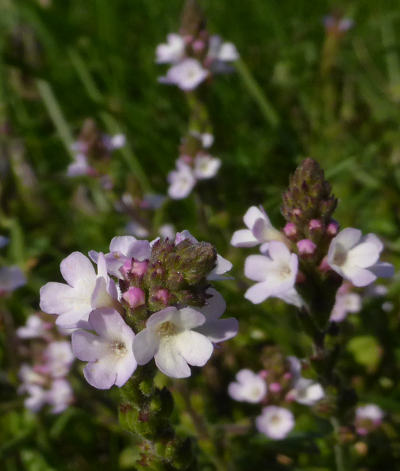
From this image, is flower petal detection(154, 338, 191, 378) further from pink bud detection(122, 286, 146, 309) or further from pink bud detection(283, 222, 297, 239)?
pink bud detection(283, 222, 297, 239)

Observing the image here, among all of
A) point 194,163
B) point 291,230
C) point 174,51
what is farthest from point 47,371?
point 174,51

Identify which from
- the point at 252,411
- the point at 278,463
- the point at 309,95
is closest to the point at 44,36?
the point at 309,95

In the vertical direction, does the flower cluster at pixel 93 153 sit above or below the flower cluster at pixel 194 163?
above

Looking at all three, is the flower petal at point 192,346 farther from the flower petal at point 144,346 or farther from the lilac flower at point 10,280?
the lilac flower at point 10,280

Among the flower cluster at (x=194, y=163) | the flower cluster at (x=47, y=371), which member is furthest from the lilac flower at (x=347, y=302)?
the flower cluster at (x=47, y=371)

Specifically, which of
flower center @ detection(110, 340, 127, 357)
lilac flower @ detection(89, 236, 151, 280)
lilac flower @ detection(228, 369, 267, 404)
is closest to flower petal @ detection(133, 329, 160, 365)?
flower center @ detection(110, 340, 127, 357)

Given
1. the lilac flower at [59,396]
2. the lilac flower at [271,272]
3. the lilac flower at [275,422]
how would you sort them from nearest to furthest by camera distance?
1. the lilac flower at [271,272]
2. the lilac flower at [275,422]
3. the lilac flower at [59,396]

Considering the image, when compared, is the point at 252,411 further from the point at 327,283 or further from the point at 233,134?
the point at 233,134
